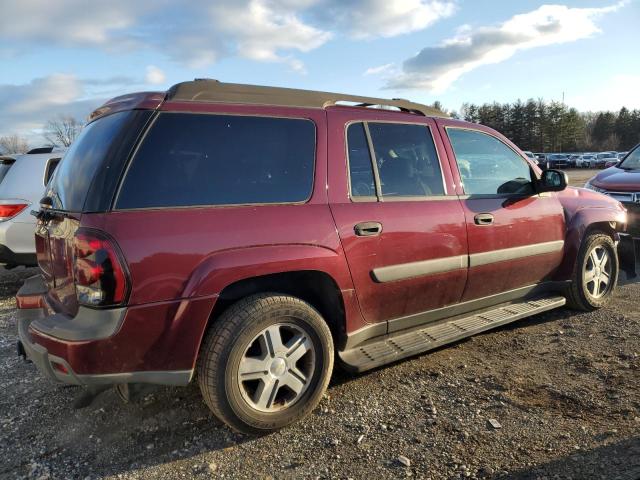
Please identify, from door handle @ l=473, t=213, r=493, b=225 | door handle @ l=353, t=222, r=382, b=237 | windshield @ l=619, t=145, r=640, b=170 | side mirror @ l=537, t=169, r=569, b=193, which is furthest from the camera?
windshield @ l=619, t=145, r=640, b=170

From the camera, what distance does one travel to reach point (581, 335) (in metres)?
4.18

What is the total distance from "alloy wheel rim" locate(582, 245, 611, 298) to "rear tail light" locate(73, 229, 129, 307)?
417cm

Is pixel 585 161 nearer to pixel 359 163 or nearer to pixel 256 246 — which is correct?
pixel 359 163

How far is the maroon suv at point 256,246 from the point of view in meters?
2.40

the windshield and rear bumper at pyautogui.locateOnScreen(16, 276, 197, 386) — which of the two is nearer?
rear bumper at pyautogui.locateOnScreen(16, 276, 197, 386)

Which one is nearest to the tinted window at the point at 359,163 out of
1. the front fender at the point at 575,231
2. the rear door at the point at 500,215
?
the rear door at the point at 500,215

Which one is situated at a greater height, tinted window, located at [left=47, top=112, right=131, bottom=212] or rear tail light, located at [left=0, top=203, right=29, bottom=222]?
tinted window, located at [left=47, top=112, right=131, bottom=212]

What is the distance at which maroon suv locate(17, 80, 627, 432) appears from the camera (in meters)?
2.40

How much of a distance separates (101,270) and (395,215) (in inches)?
72.2

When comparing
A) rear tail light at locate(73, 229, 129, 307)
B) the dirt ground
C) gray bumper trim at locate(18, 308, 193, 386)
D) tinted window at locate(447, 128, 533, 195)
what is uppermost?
tinted window at locate(447, 128, 533, 195)

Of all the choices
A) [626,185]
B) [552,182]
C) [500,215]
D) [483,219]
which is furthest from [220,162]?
[626,185]

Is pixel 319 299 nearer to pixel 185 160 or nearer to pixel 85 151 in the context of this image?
pixel 185 160

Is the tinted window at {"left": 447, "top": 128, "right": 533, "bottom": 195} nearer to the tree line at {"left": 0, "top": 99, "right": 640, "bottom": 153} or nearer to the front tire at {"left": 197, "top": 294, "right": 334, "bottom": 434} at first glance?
the front tire at {"left": 197, "top": 294, "right": 334, "bottom": 434}

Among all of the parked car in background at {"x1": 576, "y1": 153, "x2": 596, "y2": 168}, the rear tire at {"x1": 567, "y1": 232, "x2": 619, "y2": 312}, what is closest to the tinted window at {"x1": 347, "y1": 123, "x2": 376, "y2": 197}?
the rear tire at {"x1": 567, "y1": 232, "x2": 619, "y2": 312}
